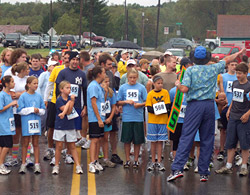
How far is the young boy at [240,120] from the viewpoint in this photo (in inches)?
380

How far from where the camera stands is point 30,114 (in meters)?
9.53

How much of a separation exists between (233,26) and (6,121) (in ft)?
238

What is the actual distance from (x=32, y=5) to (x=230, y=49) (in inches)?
5546

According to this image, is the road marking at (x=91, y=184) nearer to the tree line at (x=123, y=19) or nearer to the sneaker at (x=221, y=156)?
the sneaker at (x=221, y=156)

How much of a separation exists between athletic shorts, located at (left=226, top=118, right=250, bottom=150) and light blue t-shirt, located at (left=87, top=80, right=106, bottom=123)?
233 cm

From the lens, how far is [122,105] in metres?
10.1

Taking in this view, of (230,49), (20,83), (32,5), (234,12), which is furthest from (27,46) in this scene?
(32,5)

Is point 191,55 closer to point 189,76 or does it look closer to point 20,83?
point 189,76

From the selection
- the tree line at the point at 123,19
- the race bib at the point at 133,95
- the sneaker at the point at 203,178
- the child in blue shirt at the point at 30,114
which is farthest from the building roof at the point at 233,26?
the sneaker at the point at 203,178

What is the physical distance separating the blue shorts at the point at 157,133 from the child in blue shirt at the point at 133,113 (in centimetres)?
25

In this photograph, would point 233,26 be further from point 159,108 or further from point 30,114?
point 30,114

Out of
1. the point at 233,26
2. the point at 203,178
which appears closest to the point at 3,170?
the point at 203,178

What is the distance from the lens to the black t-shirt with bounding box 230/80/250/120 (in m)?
9.71

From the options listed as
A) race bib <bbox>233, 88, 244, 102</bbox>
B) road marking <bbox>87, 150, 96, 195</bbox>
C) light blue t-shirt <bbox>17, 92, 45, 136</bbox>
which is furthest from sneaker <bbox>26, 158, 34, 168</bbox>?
race bib <bbox>233, 88, 244, 102</bbox>
